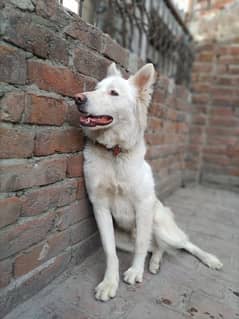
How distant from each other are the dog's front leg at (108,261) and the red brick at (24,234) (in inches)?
11.3

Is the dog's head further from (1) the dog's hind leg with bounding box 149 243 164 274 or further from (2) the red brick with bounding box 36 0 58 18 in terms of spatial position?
(1) the dog's hind leg with bounding box 149 243 164 274

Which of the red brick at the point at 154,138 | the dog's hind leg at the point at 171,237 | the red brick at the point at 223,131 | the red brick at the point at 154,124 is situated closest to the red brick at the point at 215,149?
the red brick at the point at 223,131

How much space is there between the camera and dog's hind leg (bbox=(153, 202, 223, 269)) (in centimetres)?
171

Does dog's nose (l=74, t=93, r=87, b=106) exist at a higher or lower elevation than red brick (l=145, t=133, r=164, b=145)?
higher

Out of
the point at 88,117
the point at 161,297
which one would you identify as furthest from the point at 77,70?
A: the point at 161,297

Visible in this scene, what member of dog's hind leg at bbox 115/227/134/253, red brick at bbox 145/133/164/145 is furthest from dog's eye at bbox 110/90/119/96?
red brick at bbox 145/133/164/145

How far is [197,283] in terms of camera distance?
1.55 m

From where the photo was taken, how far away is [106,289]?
4.47ft

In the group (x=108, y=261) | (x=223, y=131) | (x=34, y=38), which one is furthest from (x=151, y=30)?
(x=108, y=261)

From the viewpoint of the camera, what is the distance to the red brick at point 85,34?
138cm

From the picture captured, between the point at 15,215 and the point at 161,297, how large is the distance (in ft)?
2.73

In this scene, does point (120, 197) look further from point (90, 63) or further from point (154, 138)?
point (154, 138)

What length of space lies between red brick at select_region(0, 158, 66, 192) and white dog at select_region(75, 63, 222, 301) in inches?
8.0

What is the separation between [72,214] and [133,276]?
0.47 m
